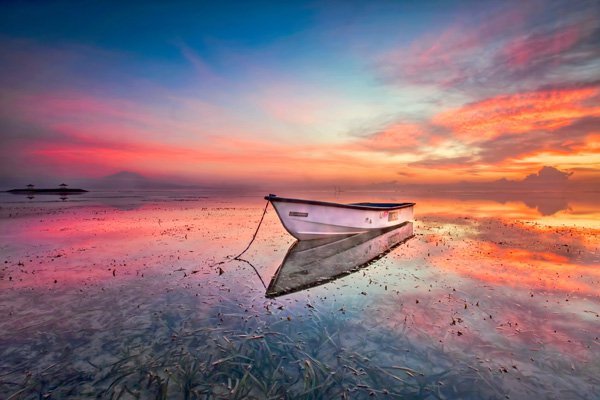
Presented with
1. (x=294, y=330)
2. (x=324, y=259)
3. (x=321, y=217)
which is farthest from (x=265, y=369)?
(x=321, y=217)

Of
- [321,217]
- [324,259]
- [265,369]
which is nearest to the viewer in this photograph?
[265,369]

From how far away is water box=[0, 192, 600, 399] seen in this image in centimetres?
555

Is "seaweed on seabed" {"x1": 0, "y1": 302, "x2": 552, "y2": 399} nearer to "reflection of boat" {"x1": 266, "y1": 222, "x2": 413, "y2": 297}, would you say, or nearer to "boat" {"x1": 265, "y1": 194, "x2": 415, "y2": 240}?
"reflection of boat" {"x1": 266, "y1": 222, "x2": 413, "y2": 297}

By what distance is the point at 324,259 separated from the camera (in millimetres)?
16078

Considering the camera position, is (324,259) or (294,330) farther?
(324,259)

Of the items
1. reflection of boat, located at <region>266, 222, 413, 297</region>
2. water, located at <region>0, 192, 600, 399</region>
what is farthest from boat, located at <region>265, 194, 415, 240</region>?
water, located at <region>0, 192, 600, 399</region>

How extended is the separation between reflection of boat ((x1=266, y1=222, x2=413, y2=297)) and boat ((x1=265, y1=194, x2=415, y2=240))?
84 cm

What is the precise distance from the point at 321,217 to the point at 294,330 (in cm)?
1282

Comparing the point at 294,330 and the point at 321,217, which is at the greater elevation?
the point at 321,217

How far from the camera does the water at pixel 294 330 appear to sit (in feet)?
18.2

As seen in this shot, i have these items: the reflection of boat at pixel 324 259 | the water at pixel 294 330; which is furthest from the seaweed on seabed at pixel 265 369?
the reflection of boat at pixel 324 259

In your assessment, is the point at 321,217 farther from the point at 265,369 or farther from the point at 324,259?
the point at 265,369

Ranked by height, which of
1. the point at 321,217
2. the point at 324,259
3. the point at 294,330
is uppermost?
the point at 321,217

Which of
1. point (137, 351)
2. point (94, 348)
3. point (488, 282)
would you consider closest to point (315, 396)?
point (137, 351)
